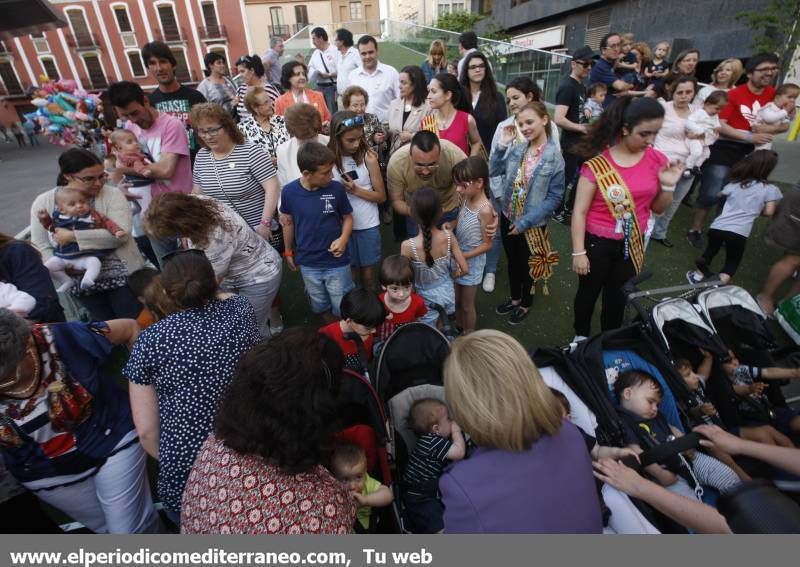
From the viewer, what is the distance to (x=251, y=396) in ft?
4.04

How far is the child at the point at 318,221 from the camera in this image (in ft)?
8.61

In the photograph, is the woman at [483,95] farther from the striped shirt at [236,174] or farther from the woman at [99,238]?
the woman at [99,238]

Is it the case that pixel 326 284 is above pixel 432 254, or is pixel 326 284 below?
below

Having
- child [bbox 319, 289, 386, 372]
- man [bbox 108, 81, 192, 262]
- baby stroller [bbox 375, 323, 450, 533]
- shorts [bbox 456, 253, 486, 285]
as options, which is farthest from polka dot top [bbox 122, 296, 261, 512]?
shorts [bbox 456, 253, 486, 285]

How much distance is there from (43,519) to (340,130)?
113 inches

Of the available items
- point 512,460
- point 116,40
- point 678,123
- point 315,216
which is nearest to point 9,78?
point 116,40

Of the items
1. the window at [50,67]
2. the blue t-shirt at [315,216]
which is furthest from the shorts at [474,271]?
the window at [50,67]

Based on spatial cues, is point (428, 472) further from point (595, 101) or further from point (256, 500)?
point (595, 101)

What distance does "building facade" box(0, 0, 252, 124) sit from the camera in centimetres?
2923

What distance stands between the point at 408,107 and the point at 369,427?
3595 mm

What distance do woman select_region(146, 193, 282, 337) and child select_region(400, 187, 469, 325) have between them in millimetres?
986

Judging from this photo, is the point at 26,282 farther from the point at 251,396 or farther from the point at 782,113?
the point at 782,113

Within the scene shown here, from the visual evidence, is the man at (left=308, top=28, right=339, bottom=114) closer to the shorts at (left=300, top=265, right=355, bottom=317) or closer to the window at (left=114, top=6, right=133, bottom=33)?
the shorts at (left=300, top=265, right=355, bottom=317)

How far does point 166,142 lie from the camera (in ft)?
10.5
